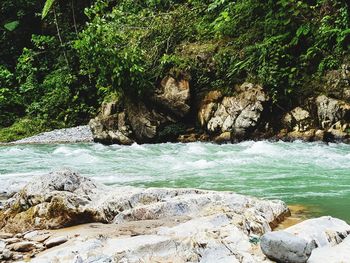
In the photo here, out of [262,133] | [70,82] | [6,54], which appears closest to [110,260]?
[262,133]

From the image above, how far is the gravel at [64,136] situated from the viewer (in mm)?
13866

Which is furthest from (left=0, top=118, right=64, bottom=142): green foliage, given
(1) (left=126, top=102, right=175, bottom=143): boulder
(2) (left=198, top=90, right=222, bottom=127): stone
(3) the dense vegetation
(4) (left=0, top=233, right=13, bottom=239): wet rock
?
(4) (left=0, top=233, right=13, bottom=239): wet rock

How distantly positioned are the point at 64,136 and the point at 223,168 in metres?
8.98

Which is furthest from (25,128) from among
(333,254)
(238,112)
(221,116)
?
(333,254)

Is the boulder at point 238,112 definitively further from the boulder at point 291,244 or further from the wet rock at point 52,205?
the boulder at point 291,244

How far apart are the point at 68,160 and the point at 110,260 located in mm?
6666

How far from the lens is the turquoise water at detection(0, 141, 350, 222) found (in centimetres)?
502

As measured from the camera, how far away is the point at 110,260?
98.8 inches

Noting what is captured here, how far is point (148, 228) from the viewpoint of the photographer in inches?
123

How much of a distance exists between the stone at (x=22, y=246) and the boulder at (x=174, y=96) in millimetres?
8003

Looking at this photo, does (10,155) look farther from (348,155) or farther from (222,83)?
(348,155)

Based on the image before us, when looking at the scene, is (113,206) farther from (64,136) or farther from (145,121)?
(64,136)

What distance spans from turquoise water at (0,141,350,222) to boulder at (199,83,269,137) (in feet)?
1.65

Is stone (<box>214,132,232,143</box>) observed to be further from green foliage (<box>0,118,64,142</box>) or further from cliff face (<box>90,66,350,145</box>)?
green foliage (<box>0,118,64,142</box>)
